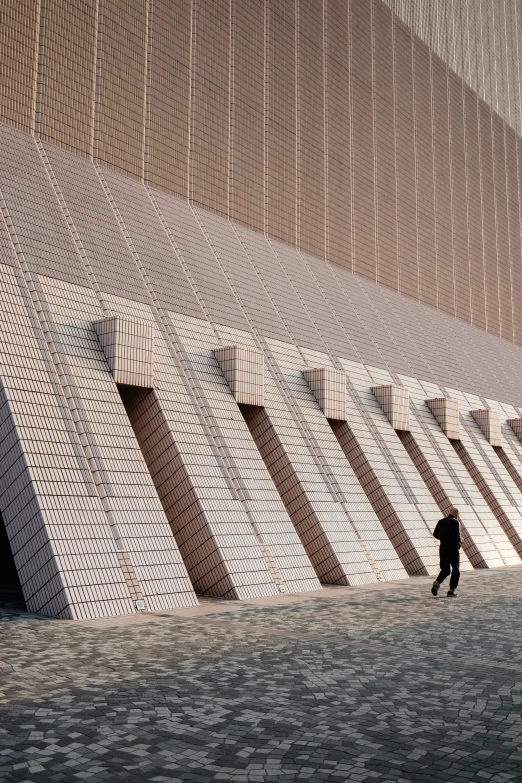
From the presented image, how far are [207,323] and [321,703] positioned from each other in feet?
39.4

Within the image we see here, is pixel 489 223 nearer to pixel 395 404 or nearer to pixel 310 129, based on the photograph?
pixel 310 129

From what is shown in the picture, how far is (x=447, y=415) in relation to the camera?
23.2 metres

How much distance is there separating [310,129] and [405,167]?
6.41 metres

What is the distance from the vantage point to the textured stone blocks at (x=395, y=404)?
68.3ft

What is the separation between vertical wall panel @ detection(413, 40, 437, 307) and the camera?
1197 inches

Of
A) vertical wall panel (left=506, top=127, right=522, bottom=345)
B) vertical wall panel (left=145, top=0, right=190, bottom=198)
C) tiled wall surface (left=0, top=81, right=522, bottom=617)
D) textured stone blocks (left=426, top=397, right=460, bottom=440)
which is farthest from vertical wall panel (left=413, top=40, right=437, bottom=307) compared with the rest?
vertical wall panel (left=145, top=0, right=190, bottom=198)

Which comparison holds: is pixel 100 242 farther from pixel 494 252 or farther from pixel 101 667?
pixel 494 252

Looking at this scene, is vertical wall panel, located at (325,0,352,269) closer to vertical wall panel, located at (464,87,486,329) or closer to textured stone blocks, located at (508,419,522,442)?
textured stone blocks, located at (508,419,522,442)

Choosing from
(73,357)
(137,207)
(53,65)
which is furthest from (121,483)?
(53,65)

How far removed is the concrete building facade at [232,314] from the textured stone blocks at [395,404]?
2.8 inches

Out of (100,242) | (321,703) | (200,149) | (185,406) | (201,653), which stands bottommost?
(321,703)

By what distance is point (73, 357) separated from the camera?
1356cm

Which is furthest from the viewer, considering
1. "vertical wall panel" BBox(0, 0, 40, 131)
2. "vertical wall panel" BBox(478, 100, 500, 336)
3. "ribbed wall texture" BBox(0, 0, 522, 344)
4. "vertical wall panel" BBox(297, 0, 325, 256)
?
"vertical wall panel" BBox(478, 100, 500, 336)

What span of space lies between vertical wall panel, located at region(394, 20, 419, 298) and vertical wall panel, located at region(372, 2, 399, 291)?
39cm
